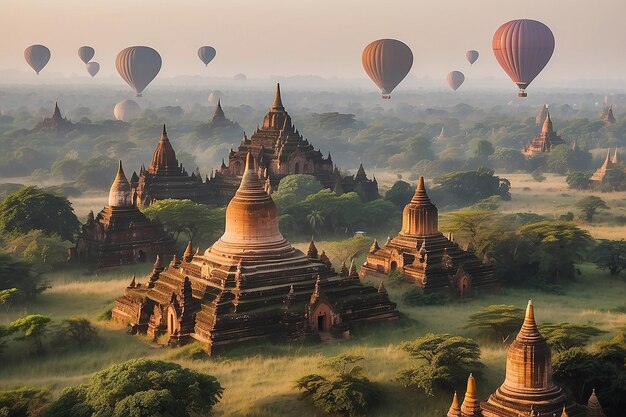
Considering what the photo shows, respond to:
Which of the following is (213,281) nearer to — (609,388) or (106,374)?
(106,374)

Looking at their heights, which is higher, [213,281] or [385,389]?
[213,281]

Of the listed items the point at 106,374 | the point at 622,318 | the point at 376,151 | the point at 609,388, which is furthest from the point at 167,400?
the point at 376,151

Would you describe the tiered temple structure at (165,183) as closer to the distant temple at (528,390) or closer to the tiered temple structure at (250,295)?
the tiered temple structure at (250,295)

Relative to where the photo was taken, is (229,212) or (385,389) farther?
(229,212)

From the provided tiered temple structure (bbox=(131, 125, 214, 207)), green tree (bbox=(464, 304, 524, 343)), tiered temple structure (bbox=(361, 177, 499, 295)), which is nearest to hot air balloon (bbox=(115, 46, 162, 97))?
tiered temple structure (bbox=(131, 125, 214, 207))

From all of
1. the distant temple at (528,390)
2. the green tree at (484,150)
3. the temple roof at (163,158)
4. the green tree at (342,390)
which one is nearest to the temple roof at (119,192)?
the temple roof at (163,158)

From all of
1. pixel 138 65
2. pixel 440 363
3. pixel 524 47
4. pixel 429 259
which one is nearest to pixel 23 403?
pixel 440 363
